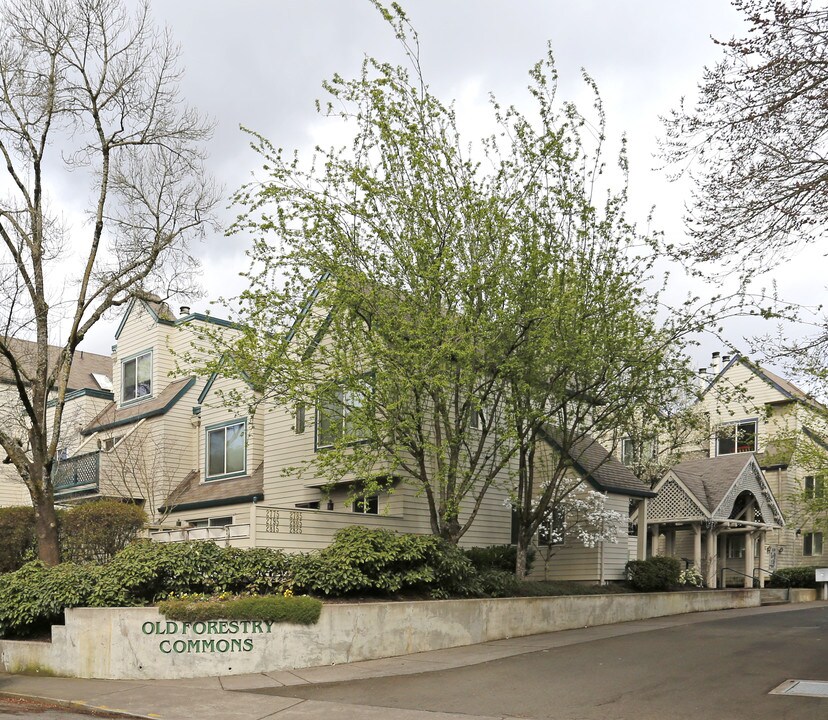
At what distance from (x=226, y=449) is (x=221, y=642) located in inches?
583

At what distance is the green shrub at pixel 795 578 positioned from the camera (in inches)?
1362

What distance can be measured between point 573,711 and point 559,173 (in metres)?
12.4

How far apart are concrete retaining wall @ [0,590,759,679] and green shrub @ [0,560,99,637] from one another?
0.41 m

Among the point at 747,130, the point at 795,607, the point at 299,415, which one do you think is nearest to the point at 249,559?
the point at 299,415

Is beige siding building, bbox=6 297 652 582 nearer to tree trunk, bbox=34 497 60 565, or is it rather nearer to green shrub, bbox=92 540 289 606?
green shrub, bbox=92 540 289 606

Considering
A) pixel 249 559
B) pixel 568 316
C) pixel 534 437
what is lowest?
pixel 249 559

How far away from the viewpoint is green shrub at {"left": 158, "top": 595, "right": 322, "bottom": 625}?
14203 mm

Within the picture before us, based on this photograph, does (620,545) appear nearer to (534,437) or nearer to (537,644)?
(534,437)

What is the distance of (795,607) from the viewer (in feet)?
95.6

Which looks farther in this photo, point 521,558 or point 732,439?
point 732,439

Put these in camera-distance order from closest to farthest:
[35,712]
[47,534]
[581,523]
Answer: [35,712]
[47,534]
[581,523]

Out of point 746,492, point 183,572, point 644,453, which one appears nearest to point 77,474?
point 183,572

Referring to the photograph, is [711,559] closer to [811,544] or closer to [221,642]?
[811,544]

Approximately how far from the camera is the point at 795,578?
Result: 3459 centimetres
